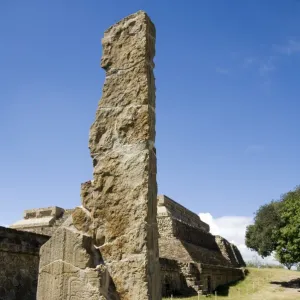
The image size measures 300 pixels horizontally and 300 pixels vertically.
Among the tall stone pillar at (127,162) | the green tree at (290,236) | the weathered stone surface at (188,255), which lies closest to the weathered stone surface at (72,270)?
the tall stone pillar at (127,162)

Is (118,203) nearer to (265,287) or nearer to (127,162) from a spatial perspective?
(127,162)

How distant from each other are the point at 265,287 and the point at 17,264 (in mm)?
19822

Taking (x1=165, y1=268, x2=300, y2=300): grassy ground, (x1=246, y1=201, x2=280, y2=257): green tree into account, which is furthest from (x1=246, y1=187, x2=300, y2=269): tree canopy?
(x1=165, y1=268, x2=300, y2=300): grassy ground

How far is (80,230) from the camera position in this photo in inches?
197

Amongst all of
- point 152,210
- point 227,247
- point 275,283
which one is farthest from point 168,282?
point 227,247

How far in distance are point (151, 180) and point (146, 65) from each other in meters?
1.45

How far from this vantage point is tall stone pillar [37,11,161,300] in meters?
4.57

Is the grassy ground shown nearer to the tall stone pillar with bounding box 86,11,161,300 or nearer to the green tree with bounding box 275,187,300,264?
the green tree with bounding box 275,187,300,264

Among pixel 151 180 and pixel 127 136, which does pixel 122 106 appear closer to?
pixel 127 136

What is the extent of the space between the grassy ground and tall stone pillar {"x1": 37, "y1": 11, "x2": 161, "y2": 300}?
52.5ft

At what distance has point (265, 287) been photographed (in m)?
25.8

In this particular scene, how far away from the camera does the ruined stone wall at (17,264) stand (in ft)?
30.8

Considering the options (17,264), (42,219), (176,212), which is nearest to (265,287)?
(176,212)

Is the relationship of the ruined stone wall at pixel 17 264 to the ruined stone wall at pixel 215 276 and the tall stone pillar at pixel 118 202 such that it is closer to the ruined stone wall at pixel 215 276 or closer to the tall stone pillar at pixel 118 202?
the tall stone pillar at pixel 118 202
